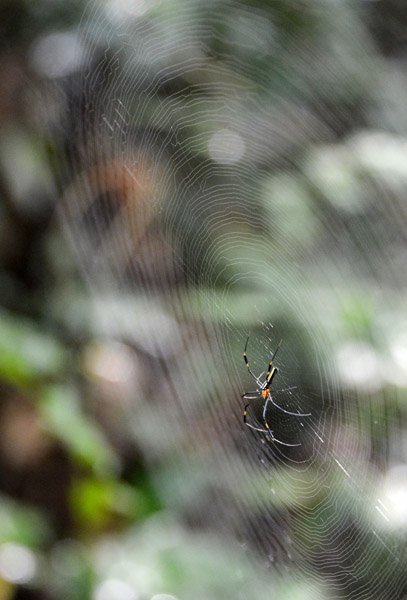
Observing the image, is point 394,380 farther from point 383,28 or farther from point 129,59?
point 383,28

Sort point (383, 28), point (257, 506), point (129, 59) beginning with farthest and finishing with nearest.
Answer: point (383, 28) < point (129, 59) < point (257, 506)

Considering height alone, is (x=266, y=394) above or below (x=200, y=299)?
below

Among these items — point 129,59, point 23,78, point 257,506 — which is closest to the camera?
point 257,506

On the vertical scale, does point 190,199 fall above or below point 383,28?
below

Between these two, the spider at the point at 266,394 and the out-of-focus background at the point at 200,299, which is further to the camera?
the out-of-focus background at the point at 200,299

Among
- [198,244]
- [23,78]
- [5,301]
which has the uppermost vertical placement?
[23,78]

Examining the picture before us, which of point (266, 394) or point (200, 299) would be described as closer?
point (266, 394)

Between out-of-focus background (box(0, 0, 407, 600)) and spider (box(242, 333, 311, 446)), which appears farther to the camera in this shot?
out-of-focus background (box(0, 0, 407, 600))

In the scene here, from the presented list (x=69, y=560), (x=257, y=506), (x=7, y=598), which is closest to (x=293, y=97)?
(x=257, y=506)
